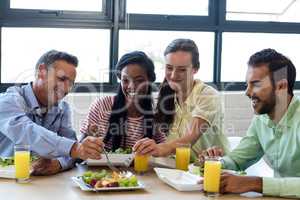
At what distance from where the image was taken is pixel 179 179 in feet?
7.02

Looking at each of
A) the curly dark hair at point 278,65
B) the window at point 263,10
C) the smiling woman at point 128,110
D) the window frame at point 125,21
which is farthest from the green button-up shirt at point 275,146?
the window at point 263,10

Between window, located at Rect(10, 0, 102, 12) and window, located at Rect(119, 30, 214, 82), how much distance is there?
0.29 metres

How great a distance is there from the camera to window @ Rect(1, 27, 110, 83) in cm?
362

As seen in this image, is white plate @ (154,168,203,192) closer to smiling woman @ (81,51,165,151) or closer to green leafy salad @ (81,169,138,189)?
green leafy salad @ (81,169,138,189)

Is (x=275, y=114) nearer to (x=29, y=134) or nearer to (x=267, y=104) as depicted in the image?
(x=267, y=104)

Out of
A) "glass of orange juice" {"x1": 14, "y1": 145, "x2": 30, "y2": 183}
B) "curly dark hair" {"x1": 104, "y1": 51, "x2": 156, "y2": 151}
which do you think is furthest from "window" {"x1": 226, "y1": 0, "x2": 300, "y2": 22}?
"glass of orange juice" {"x1": 14, "y1": 145, "x2": 30, "y2": 183}

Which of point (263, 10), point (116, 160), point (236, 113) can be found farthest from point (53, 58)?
point (263, 10)

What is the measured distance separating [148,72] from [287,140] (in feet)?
2.72

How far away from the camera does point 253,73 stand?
7.78 ft

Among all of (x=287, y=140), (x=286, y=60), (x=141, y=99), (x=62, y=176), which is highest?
(x=286, y=60)

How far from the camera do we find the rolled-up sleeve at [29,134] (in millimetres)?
2229

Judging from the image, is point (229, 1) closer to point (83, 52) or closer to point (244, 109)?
point (244, 109)

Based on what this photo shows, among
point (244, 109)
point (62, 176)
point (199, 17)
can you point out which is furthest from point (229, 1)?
point (62, 176)

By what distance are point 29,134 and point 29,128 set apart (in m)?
0.03
